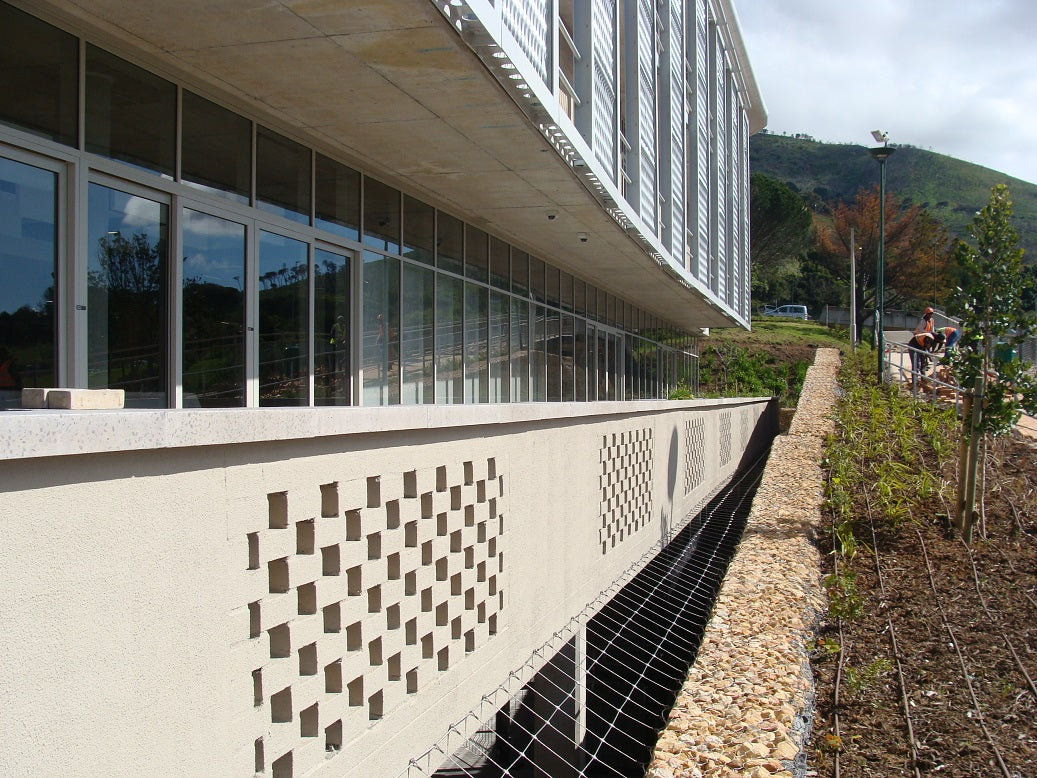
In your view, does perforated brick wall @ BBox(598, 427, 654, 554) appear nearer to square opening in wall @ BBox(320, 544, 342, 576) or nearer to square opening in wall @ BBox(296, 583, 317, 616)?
square opening in wall @ BBox(320, 544, 342, 576)

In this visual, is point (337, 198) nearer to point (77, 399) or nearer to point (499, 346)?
point (499, 346)

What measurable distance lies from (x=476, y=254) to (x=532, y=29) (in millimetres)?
5576

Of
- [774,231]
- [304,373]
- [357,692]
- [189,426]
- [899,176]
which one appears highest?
[899,176]

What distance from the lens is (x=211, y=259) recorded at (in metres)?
7.47

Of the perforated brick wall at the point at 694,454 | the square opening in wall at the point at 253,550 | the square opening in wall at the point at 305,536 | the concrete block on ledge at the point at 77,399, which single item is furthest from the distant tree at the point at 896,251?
the concrete block on ledge at the point at 77,399

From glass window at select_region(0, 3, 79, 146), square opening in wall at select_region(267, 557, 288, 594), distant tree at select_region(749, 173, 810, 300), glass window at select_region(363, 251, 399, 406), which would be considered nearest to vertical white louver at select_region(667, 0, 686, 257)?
glass window at select_region(363, 251, 399, 406)

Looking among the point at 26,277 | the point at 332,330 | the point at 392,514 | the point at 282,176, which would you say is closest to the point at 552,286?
the point at 332,330

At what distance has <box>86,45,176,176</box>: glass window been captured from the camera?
20.8 feet

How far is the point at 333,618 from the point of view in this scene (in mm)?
3086

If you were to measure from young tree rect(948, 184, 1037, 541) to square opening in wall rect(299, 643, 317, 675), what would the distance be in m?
8.68

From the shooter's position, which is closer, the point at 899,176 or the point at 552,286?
the point at 552,286

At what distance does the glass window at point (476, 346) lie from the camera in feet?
42.4

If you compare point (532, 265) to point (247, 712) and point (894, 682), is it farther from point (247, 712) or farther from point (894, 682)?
point (247, 712)

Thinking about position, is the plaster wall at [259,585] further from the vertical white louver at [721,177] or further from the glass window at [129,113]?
the vertical white louver at [721,177]
